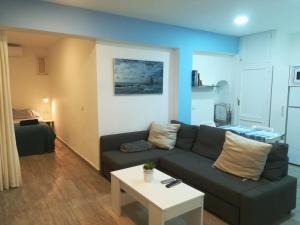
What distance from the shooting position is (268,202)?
238cm

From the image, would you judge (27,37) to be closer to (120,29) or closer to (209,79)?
(120,29)

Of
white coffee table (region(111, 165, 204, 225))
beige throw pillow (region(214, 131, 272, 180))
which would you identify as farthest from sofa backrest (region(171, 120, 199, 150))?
white coffee table (region(111, 165, 204, 225))

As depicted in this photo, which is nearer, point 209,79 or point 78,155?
point 78,155

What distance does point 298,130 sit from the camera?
4273 mm

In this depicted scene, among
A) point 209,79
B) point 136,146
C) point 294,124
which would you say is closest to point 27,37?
point 136,146

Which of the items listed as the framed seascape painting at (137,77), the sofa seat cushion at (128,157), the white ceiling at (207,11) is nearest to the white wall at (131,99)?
the framed seascape painting at (137,77)

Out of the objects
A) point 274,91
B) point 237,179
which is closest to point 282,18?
point 274,91

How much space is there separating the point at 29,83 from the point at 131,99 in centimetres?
421

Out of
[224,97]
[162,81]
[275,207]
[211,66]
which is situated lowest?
[275,207]

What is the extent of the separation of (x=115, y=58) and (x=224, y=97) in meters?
2.90

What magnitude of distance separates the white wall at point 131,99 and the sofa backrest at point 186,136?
577 mm

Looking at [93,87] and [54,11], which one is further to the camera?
[93,87]

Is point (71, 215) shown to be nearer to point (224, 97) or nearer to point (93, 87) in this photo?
point (93, 87)

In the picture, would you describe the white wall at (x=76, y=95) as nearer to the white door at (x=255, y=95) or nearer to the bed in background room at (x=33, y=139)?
the bed in background room at (x=33, y=139)
